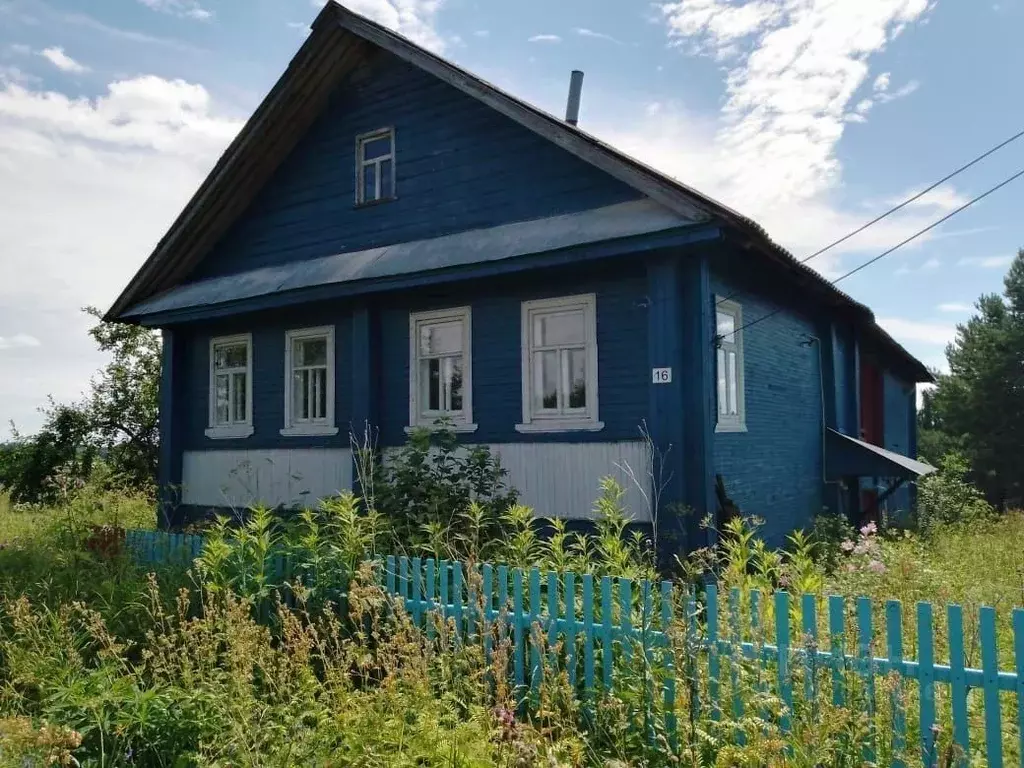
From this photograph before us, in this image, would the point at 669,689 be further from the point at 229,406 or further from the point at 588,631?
the point at 229,406

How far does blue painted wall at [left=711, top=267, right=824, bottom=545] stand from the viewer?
9516mm

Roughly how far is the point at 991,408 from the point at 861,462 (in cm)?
2619

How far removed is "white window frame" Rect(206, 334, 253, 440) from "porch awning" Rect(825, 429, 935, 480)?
30.8 feet

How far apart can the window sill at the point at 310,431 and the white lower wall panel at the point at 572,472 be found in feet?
9.60

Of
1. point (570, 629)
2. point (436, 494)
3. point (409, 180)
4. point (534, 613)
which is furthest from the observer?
point (409, 180)

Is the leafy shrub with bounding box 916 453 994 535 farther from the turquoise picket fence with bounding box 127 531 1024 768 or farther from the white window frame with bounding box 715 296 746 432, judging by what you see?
the turquoise picket fence with bounding box 127 531 1024 768

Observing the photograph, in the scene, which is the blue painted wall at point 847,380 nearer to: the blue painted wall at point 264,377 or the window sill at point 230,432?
the blue painted wall at point 264,377

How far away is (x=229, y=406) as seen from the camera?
41.2ft

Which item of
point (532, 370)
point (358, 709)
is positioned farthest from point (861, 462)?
point (358, 709)

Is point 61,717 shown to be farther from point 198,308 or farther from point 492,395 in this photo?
point 198,308

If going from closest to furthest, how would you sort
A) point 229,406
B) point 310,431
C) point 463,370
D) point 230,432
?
point 463,370, point 310,431, point 230,432, point 229,406

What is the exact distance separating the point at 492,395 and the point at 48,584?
5117 mm

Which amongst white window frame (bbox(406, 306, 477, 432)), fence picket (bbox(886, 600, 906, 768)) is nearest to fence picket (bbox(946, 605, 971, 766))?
fence picket (bbox(886, 600, 906, 768))

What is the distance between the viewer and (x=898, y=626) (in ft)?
12.1
